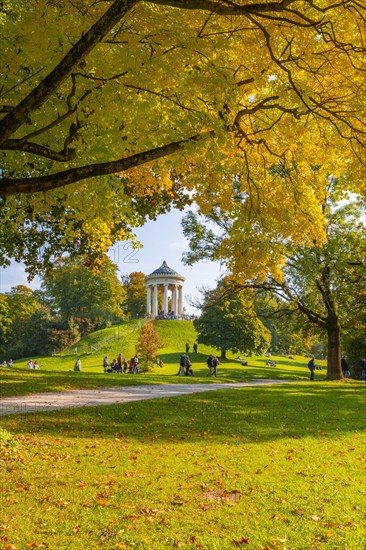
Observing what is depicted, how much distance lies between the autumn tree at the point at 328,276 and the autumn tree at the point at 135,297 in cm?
6017

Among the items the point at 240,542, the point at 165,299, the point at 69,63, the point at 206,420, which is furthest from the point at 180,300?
the point at 240,542

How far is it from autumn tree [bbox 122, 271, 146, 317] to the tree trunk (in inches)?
2434

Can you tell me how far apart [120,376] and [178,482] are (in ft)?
55.3

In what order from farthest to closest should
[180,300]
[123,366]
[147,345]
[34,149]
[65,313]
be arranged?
[180,300]
[65,313]
[123,366]
[147,345]
[34,149]

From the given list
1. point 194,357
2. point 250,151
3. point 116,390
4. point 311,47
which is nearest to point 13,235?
point 116,390

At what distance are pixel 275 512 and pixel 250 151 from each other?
645 centimetres

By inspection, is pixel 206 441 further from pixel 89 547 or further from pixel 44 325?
pixel 44 325

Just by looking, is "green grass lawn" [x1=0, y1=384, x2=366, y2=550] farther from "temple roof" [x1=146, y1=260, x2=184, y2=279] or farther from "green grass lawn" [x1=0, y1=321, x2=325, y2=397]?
"temple roof" [x1=146, y1=260, x2=184, y2=279]

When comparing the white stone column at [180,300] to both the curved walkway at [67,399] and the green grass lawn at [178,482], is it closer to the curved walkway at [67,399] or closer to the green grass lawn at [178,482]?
the curved walkway at [67,399]

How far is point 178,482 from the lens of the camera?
614 centimetres

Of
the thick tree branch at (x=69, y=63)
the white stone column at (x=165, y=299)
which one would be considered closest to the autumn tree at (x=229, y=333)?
the white stone column at (x=165, y=299)

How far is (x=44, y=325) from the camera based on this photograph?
64.3 meters

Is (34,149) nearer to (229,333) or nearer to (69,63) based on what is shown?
(69,63)

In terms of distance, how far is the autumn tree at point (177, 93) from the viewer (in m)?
5.78
